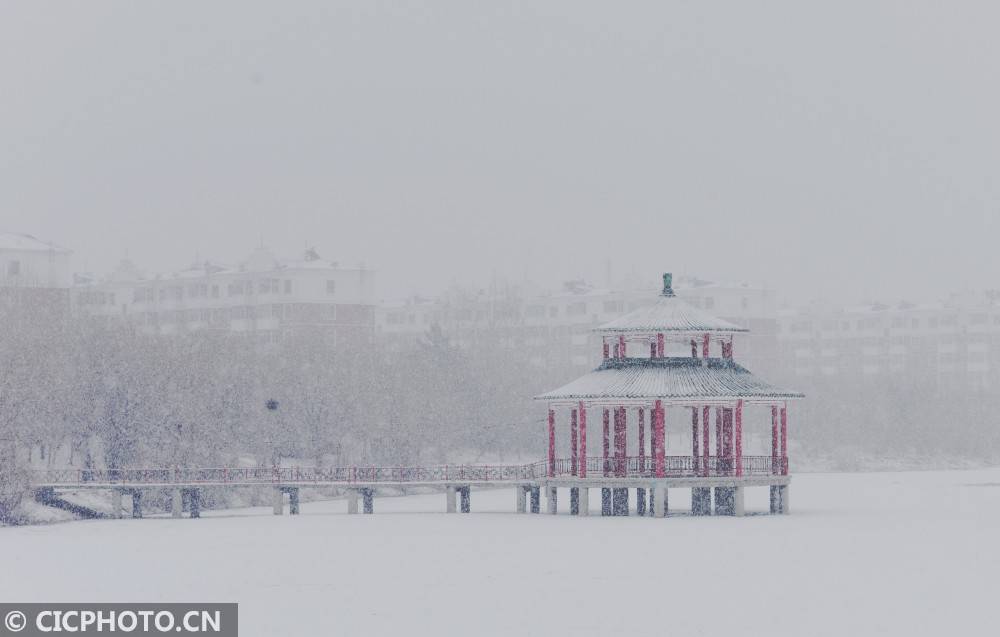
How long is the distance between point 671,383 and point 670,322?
2971mm

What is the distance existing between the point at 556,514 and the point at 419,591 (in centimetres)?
2749

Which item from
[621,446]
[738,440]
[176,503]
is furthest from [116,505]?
[738,440]

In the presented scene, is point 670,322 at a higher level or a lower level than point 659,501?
higher

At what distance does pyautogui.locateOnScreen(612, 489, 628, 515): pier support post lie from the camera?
8512 cm

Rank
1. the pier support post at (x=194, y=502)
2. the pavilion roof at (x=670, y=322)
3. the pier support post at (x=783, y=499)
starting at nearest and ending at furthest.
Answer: the pavilion roof at (x=670, y=322), the pier support post at (x=783, y=499), the pier support post at (x=194, y=502)

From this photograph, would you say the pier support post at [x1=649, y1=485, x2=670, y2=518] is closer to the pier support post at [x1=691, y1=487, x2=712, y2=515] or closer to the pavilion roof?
the pier support post at [x1=691, y1=487, x2=712, y2=515]

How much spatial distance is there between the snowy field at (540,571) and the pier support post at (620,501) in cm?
173

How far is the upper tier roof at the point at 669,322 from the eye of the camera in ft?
269

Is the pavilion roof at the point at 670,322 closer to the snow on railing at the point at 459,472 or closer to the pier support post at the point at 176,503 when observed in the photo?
the snow on railing at the point at 459,472

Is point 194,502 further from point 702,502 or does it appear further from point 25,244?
point 25,244

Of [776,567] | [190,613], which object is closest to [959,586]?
[776,567]

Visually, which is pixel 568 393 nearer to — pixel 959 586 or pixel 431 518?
pixel 431 518

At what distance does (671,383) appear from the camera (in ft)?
264

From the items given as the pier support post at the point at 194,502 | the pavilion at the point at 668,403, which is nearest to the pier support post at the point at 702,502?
the pavilion at the point at 668,403
